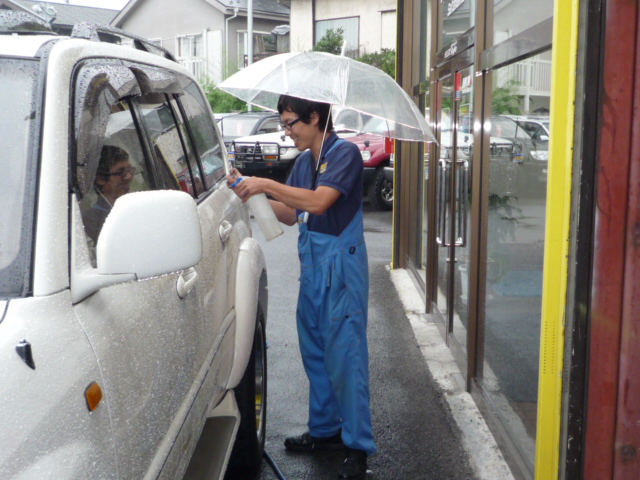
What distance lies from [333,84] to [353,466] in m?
1.80

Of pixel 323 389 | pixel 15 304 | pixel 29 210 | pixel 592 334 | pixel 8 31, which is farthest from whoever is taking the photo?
pixel 323 389

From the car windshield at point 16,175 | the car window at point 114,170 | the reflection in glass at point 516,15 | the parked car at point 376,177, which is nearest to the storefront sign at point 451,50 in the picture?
the reflection in glass at point 516,15

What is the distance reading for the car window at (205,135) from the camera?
12.1 feet

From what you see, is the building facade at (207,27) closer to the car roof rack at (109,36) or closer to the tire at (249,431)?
the tire at (249,431)

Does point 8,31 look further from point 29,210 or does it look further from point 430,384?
point 430,384

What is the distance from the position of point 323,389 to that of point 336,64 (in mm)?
1606

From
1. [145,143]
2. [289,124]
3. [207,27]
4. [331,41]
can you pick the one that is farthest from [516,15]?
[207,27]

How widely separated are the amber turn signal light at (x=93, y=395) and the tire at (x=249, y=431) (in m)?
1.92

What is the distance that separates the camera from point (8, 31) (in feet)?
7.78

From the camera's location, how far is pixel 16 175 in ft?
6.17

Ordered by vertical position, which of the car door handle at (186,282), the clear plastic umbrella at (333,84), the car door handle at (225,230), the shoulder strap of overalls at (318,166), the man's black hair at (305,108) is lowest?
the car door handle at (186,282)

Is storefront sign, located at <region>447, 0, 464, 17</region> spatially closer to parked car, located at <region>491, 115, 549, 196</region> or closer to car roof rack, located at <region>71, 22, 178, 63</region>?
parked car, located at <region>491, 115, 549, 196</region>

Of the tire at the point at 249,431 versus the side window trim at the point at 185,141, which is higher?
the side window trim at the point at 185,141

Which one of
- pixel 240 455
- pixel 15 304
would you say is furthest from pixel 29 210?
pixel 240 455
